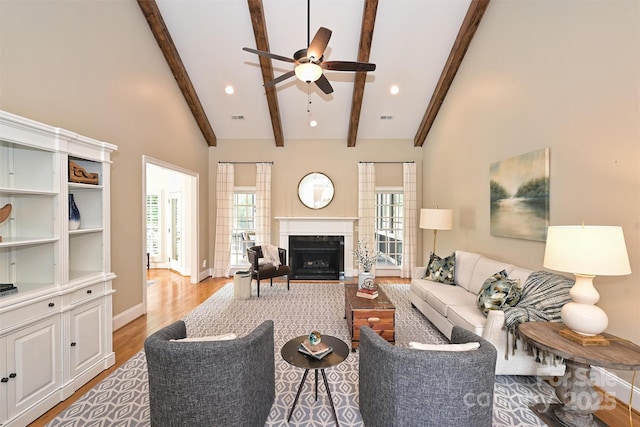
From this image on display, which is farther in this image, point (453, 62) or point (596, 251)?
point (453, 62)

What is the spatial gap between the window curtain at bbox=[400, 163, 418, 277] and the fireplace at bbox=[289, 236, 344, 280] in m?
1.45

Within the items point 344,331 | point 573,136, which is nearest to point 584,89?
point 573,136

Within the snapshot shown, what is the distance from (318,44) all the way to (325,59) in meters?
2.20

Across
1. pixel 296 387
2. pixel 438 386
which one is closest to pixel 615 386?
pixel 438 386

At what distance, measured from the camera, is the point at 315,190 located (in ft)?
21.4

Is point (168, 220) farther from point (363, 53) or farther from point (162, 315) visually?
point (363, 53)

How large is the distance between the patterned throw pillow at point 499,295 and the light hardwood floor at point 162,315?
37.3 inches

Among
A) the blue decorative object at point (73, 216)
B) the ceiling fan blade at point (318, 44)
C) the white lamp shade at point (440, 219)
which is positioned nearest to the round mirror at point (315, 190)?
the white lamp shade at point (440, 219)

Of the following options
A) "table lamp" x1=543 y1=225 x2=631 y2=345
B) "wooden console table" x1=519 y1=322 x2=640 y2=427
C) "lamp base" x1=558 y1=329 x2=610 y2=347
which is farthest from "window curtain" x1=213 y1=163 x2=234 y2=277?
"lamp base" x1=558 y1=329 x2=610 y2=347

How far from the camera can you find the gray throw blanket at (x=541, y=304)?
2383 millimetres

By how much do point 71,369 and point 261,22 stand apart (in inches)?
183

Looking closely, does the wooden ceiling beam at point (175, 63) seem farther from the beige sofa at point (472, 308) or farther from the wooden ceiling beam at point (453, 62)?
the beige sofa at point (472, 308)

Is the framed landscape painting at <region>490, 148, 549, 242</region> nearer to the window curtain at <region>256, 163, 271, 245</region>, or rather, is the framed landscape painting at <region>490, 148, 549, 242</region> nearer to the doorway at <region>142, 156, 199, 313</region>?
the window curtain at <region>256, 163, 271, 245</region>

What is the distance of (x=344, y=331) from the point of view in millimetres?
3537
